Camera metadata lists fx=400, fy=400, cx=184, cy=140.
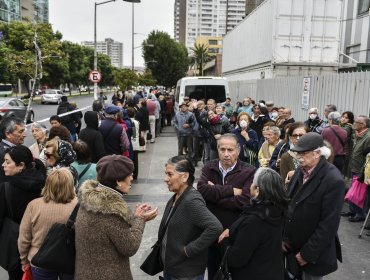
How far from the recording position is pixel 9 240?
3.57 metres

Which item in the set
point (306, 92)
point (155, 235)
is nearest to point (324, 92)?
point (306, 92)

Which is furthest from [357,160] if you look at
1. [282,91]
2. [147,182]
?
[282,91]

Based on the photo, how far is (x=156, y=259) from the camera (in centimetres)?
325

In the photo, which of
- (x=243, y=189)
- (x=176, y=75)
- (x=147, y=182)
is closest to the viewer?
(x=243, y=189)

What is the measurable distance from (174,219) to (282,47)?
15.6m

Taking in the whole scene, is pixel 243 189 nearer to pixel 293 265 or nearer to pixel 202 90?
pixel 293 265

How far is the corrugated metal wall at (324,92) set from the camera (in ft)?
31.8

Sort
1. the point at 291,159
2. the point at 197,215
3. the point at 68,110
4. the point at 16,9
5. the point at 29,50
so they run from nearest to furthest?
1. the point at 197,215
2. the point at 291,159
3. the point at 68,110
4. the point at 29,50
5. the point at 16,9

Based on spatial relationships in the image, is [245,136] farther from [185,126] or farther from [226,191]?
[185,126]

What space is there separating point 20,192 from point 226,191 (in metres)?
1.85

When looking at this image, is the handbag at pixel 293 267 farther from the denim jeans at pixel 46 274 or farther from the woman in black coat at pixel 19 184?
the woman in black coat at pixel 19 184

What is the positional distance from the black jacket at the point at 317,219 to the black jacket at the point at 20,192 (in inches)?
89.6

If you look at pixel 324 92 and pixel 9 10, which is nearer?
pixel 324 92

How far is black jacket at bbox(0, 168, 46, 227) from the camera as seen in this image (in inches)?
140
